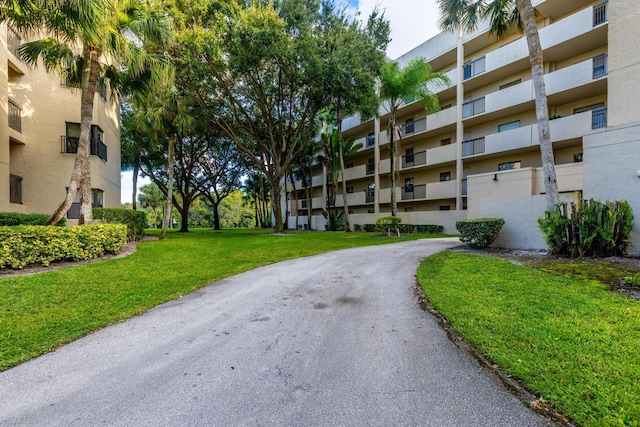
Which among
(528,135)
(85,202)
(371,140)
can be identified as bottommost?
(85,202)

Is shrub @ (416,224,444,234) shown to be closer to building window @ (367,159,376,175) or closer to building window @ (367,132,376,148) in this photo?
building window @ (367,159,376,175)

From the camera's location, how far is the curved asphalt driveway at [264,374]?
2.40 m

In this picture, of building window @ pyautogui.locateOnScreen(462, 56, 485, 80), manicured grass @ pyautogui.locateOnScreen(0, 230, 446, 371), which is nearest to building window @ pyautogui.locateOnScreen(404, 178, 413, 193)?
building window @ pyautogui.locateOnScreen(462, 56, 485, 80)

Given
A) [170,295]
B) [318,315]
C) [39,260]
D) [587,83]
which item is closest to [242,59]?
[39,260]

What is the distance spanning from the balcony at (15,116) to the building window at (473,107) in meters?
24.1

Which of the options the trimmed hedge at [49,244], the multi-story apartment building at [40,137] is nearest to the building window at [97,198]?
the multi-story apartment building at [40,137]

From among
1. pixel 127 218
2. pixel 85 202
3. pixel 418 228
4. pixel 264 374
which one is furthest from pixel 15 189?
pixel 418 228

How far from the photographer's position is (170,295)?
18.7ft

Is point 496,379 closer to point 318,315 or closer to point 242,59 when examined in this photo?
point 318,315

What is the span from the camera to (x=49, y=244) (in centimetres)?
773

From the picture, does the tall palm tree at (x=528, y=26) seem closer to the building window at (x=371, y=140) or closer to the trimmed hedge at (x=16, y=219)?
the building window at (x=371, y=140)

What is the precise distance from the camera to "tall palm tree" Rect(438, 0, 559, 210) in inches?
353

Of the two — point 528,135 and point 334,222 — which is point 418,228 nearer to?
point 334,222

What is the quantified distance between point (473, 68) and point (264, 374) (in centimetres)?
2292
